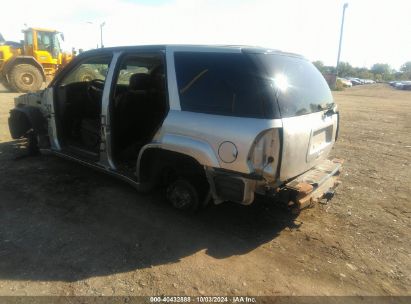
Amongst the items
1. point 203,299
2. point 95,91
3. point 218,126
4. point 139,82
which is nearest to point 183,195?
point 218,126

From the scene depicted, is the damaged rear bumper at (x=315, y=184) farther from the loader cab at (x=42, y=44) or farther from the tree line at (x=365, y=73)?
the tree line at (x=365, y=73)

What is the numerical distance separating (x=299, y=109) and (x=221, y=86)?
79 cm

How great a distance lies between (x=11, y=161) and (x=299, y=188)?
4.75 metres

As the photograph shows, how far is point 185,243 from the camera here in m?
3.42

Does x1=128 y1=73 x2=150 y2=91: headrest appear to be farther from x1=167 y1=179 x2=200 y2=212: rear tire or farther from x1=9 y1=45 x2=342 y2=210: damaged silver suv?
x1=167 y1=179 x2=200 y2=212: rear tire

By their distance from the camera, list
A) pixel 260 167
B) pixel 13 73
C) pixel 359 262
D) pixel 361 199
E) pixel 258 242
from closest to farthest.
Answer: pixel 260 167 < pixel 359 262 < pixel 258 242 < pixel 361 199 < pixel 13 73

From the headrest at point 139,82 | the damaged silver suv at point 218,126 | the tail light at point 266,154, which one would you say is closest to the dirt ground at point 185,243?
the damaged silver suv at point 218,126

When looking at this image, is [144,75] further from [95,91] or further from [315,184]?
[315,184]

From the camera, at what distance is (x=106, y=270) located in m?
2.94

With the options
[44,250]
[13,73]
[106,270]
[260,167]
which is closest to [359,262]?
[260,167]

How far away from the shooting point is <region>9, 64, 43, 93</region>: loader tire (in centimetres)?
1494

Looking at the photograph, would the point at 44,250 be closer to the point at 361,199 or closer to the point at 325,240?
the point at 325,240

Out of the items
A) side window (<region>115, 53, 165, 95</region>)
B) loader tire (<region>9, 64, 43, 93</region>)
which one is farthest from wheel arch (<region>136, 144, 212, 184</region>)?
loader tire (<region>9, 64, 43, 93</region>)

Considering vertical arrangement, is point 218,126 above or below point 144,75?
below
